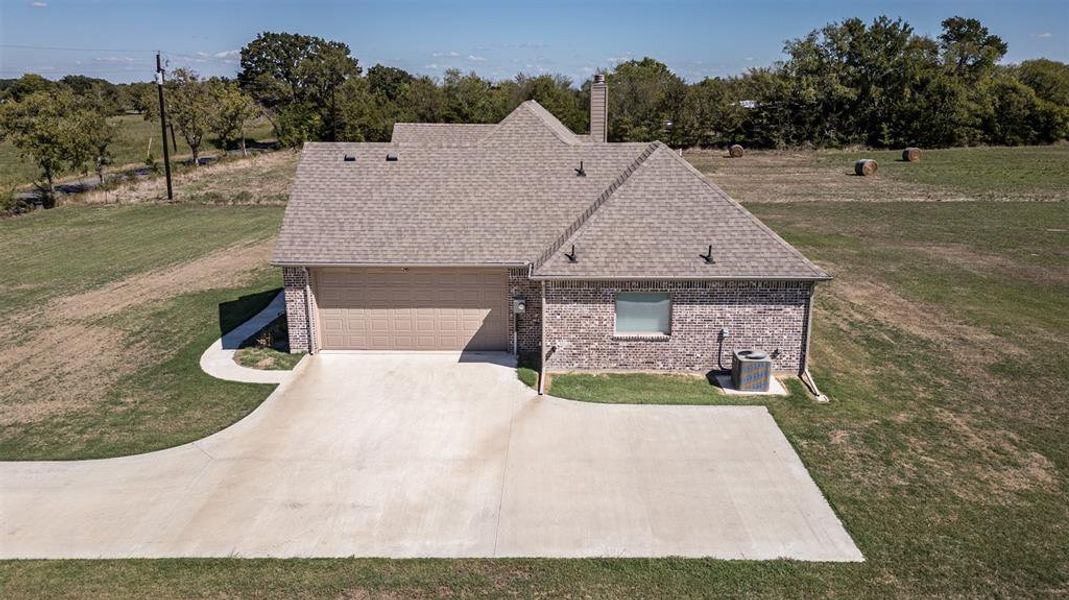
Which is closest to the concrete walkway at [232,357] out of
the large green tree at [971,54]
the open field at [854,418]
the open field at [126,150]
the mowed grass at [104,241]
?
the open field at [854,418]

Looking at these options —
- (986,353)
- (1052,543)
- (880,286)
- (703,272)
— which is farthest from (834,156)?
(1052,543)

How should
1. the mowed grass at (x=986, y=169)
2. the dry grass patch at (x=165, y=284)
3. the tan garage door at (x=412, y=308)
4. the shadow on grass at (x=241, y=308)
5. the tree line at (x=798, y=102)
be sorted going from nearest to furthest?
the tan garage door at (x=412, y=308) < the shadow on grass at (x=241, y=308) < the dry grass patch at (x=165, y=284) < the mowed grass at (x=986, y=169) < the tree line at (x=798, y=102)

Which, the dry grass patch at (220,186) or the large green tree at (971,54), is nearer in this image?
the dry grass patch at (220,186)

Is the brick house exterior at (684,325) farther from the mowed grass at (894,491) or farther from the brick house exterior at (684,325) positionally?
the mowed grass at (894,491)

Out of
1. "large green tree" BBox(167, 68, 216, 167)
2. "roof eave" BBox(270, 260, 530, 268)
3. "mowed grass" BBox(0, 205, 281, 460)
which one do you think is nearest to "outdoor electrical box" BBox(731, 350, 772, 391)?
"roof eave" BBox(270, 260, 530, 268)

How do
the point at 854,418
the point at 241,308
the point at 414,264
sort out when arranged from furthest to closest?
1. the point at 241,308
2. the point at 414,264
3. the point at 854,418

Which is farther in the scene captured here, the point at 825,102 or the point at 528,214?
the point at 825,102

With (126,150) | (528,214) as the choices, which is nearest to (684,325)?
(528,214)

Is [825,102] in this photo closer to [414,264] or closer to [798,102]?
[798,102]

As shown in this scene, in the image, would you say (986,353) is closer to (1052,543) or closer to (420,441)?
(1052,543)
